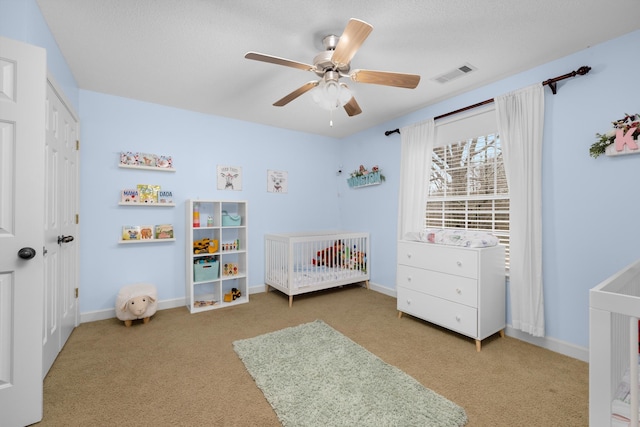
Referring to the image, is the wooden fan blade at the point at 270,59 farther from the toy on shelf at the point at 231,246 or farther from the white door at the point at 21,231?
the toy on shelf at the point at 231,246

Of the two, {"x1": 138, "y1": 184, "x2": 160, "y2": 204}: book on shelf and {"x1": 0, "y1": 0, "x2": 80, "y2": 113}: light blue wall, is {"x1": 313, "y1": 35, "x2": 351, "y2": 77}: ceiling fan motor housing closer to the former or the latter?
{"x1": 0, "y1": 0, "x2": 80, "y2": 113}: light blue wall

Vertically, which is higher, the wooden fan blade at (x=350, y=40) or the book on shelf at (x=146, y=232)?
the wooden fan blade at (x=350, y=40)

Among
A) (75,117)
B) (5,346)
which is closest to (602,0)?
(5,346)

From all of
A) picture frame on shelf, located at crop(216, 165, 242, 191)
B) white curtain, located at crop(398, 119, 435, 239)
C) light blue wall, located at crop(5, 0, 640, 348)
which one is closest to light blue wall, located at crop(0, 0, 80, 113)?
light blue wall, located at crop(5, 0, 640, 348)

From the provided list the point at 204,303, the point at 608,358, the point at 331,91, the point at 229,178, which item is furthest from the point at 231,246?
the point at 608,358

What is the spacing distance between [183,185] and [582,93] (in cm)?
387

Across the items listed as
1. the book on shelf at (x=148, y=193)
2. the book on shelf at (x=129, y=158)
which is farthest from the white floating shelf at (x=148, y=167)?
the book on shelf at (x=148, y=193)

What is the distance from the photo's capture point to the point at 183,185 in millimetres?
3436

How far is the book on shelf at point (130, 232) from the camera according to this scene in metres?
3.07

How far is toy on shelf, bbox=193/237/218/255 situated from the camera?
3285 millimetres

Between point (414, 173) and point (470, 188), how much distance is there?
24.5 inches

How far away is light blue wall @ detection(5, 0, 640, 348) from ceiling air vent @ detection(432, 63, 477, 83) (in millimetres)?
407

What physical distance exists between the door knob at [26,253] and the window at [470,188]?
3.35 metres

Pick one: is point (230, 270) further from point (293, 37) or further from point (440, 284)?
point (293, 37)
